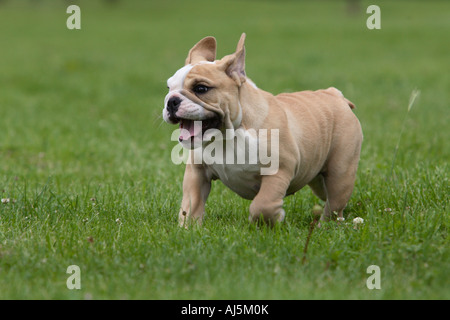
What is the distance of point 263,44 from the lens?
21188 mm

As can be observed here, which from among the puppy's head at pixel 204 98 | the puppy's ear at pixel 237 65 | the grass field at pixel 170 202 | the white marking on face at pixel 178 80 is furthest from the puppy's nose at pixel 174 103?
the grass field at pixel 170 202

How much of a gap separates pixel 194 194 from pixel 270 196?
589 mm

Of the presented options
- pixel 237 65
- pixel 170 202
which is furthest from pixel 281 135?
pixel 170 202

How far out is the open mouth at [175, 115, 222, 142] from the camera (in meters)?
4.03

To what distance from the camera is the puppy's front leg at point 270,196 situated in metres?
4.17

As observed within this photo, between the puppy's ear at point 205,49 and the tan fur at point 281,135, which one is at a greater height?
the puppy's ear at point 205,49

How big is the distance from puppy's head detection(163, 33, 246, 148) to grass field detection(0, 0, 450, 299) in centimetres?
67

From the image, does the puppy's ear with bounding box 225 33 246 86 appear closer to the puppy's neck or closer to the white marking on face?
the puppy's neck

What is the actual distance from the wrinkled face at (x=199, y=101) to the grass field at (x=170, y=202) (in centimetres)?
67

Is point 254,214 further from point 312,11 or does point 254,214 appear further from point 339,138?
point 312,11

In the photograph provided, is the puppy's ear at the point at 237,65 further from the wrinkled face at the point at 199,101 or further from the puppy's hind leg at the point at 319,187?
the puppy's hind leg at the point at 319,187
